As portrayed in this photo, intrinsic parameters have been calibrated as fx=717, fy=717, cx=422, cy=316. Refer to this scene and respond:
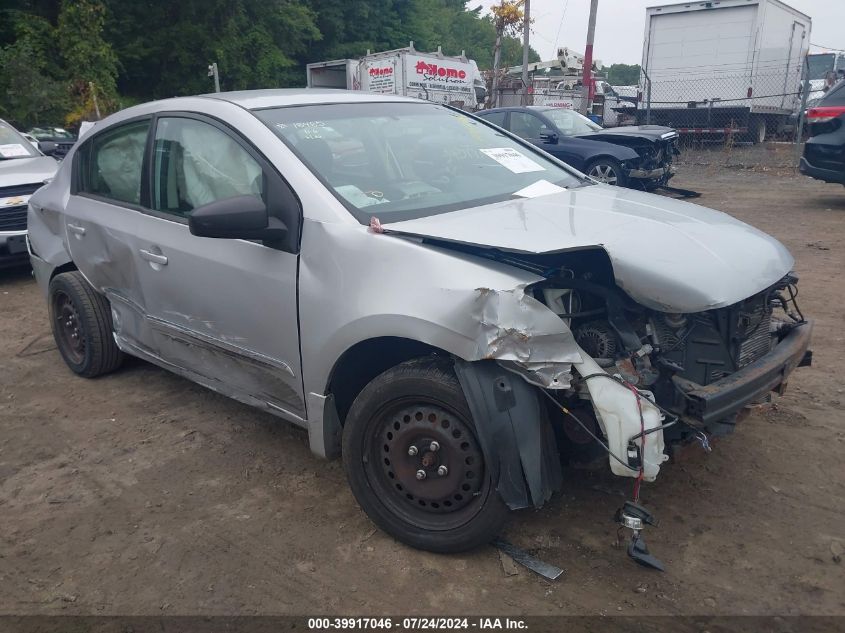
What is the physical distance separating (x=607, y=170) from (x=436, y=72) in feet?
46.2

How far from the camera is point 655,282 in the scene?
8.53 feet

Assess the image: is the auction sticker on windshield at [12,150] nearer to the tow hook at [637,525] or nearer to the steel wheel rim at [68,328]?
the steel wheel rim at [68,328]

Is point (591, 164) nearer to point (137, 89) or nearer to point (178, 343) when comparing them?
point (178, 343)

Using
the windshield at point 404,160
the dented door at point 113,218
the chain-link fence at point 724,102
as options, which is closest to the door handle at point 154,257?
the dented door at point 113,218

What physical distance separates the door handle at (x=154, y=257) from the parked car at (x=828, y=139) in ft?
31.3

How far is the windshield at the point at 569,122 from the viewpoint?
39.1ft

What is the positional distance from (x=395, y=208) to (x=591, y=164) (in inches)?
354

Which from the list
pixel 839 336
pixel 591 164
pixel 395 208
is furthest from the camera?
pixel 591 164

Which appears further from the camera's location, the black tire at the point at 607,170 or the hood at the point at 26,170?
the black tire at the point at 607,170

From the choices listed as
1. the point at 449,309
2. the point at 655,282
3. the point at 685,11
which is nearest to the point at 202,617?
the point at 449,309

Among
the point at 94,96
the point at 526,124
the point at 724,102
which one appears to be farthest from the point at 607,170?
the point at 94,96

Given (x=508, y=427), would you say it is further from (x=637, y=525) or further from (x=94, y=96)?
(x=94, y=96)

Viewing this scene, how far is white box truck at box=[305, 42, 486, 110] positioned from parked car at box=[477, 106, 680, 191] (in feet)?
35.0

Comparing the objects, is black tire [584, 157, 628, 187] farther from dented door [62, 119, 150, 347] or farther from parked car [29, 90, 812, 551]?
dented door [62, 119, 150, 347]
